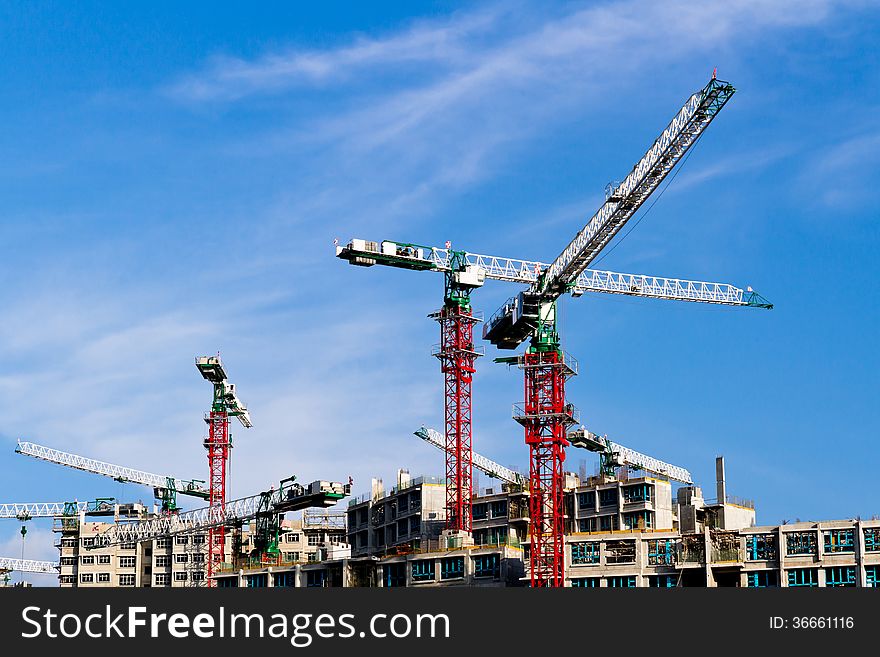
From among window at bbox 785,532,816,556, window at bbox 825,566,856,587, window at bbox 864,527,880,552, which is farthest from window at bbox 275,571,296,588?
window at bbox 864,527,880,552

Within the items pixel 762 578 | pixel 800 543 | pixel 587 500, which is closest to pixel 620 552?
pixel 762 578

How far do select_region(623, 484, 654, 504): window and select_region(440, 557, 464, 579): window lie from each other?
90.1 feet

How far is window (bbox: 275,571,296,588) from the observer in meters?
179

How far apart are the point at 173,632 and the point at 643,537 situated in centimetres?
9292

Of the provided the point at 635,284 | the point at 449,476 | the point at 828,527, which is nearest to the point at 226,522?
the point at 449,476

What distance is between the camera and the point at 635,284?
185375 millimetres

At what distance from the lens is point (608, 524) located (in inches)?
6855

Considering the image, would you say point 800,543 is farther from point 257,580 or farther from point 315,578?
point 257,580

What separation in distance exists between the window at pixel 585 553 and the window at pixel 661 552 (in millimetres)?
6826

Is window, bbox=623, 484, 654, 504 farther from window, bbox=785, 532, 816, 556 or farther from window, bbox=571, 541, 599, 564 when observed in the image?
window, bbox=785, 532, 816, 556

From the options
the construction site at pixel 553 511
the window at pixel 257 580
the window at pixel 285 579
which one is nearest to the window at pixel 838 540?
the construction site at pixel 553 511

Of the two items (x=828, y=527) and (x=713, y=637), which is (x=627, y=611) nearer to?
(x=713, y=637)

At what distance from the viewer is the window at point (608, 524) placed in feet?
566

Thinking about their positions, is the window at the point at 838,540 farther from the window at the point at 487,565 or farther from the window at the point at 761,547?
the window at the point at 487,565
